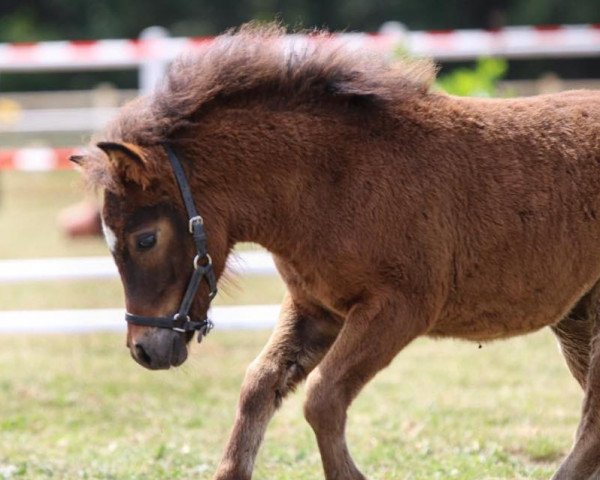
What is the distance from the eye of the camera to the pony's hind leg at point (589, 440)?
223 inches

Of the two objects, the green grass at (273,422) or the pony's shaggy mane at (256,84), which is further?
the green grass at (273,422)

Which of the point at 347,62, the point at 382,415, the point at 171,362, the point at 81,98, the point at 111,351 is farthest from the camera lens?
the point at 81,98

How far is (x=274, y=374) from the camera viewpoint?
5.54 meters

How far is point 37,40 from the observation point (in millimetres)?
32219

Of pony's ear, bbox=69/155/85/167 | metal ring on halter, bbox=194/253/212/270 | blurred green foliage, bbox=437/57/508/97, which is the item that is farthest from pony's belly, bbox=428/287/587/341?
blurred green foliage, bbox=437/57/508/97

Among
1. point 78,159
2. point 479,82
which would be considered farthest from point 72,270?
point 78,159

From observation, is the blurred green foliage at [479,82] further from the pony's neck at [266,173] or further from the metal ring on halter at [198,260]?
the metal ring on halter at [198,260]

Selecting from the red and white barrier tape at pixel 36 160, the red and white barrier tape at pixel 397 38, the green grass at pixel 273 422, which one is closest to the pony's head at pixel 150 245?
the green grass at pixel 273 422

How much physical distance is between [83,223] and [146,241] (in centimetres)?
1137

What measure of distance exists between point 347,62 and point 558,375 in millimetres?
4196

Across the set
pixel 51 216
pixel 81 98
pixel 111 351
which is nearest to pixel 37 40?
pixel 81 98

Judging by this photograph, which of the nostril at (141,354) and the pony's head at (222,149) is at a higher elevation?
the pony's head at (222,149)

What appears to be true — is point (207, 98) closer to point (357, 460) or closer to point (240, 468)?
point (240, 468)

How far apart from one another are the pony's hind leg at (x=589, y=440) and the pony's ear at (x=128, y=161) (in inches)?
83.5
